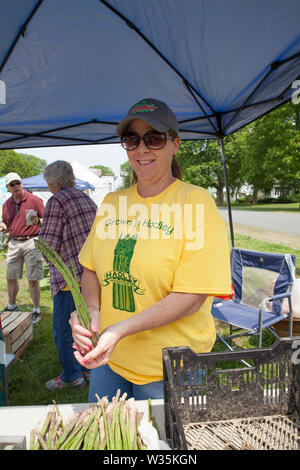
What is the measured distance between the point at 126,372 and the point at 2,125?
3.57 m

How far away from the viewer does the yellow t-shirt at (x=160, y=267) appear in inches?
49.7

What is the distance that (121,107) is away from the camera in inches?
142

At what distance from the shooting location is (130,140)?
1490 mm

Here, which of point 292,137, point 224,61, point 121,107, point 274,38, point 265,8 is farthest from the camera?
point 292,137

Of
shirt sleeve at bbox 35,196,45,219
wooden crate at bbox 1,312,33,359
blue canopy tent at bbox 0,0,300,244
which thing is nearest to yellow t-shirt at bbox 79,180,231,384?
blue canopy tent at bbox 0,0,300,244

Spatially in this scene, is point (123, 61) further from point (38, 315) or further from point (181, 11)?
point (38, 315)

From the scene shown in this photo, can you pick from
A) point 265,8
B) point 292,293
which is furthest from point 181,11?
point 292,293

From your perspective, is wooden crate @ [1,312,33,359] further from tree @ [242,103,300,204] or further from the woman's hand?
tree @ [242,103,300,204]

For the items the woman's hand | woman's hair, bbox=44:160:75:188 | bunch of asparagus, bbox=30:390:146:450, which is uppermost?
woman's hair, bbox=44:160:75:188

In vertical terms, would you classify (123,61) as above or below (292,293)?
above

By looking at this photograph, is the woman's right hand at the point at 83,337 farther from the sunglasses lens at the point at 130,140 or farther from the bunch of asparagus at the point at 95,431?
the sunglasses lens at the point at 130,140

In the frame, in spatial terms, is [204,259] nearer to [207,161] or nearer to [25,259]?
[25,259]

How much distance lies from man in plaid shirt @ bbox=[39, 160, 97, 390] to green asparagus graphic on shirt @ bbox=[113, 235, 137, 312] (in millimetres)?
1635

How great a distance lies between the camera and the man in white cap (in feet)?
16.5
